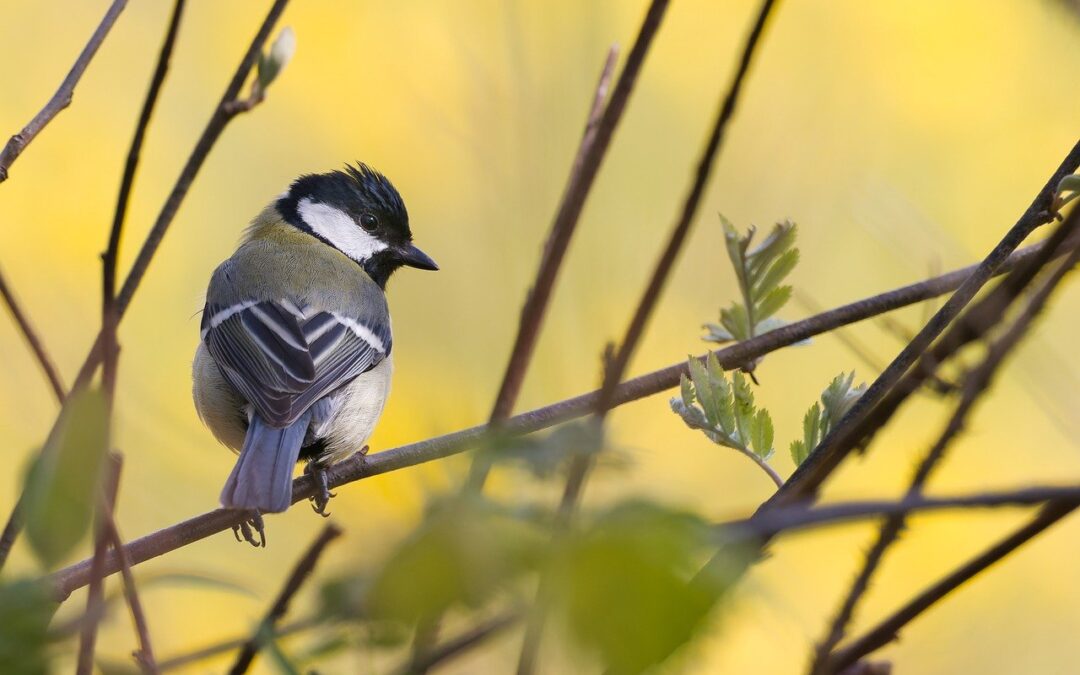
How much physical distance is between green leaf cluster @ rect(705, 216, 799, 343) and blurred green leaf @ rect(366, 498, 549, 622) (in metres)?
0.93

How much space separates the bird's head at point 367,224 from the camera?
3.61 m

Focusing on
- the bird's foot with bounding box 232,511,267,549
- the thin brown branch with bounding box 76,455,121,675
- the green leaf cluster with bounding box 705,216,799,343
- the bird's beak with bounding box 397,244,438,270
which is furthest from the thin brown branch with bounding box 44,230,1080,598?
the bird's beak with bounding box 397,244,438,270

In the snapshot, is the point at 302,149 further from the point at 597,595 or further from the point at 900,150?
the point at 597,595

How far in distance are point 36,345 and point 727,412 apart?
58cm

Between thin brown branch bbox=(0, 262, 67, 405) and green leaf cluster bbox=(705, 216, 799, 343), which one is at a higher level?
thin brown branch bbox=(0, 262, 67, 405)

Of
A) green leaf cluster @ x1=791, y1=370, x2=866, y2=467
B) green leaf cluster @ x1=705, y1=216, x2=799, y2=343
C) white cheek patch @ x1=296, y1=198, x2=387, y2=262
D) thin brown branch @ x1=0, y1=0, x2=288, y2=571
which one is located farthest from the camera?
white cheek patch @ x1=296, y1=198, x2=387, y2=262

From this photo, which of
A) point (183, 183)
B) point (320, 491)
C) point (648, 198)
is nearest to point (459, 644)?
point (183, 183)

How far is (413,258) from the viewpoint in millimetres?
3635

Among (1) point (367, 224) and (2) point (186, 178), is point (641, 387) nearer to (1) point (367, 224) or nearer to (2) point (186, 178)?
(2) point (186, 178)

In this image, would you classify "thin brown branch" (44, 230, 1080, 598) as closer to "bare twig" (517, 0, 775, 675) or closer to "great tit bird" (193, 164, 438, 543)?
"bare twig" (517, 0, 775, 675)

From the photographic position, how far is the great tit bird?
249 cm

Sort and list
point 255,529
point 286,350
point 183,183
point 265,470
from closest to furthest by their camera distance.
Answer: point 183,183 < point 265,470 < point 255,529 < point 286,350

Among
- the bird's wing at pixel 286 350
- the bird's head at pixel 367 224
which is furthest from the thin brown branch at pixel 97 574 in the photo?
the bird's head at pixel 367 224

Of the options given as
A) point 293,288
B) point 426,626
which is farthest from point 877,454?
point 426,626
